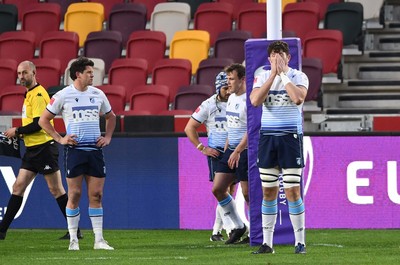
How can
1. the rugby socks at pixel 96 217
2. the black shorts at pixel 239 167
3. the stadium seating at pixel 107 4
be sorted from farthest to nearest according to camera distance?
the stadium seating at pixel 107 4
the black shorts at pixel 239 167
the rugby socks at pixel 96 217

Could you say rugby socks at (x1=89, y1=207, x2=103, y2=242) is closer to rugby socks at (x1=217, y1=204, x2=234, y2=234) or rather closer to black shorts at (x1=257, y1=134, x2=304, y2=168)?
rugby socks at (x1=217, y1=204, x2=234, y2=234)

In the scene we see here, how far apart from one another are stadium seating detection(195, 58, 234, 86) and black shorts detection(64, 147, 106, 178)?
22.8 ft

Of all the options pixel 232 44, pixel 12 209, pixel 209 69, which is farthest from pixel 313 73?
pixel 12 209

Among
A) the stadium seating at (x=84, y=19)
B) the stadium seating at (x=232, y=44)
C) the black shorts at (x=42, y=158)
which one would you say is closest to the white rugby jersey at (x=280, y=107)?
the black shorts at (x=42, y=158)

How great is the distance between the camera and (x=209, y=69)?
67.8 feet

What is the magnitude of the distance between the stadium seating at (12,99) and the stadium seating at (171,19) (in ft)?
10.6

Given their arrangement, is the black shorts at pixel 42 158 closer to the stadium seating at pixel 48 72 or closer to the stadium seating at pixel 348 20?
the stadium seating at pixel 48 72

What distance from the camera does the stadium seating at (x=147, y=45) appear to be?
22188 mm

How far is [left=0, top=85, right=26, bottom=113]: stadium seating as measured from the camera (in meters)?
20.6

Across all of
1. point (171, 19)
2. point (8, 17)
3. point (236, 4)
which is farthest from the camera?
point (8, 17)

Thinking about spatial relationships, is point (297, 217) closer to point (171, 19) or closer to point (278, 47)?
point (278, 47)

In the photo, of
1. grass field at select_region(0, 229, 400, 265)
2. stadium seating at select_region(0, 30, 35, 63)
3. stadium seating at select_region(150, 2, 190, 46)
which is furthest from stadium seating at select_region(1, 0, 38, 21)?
grass field at select_region(0, 229, 400, 265)

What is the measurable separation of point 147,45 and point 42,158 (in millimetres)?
7005

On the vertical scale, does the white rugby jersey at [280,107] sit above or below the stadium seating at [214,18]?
below
